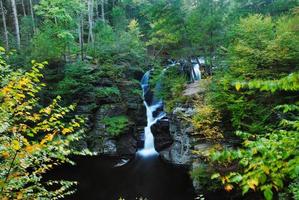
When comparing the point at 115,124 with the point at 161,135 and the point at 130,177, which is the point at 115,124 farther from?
the point at 130,177

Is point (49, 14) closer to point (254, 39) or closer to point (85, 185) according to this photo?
point (85, 185)

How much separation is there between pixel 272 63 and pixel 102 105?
1237cm

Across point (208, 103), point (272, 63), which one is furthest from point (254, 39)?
point (208, 103)

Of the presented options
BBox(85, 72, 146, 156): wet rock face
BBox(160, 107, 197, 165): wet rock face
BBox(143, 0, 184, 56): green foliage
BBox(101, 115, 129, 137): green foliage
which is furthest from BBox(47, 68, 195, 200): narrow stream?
BBox(143, 0, 184, 56): green foliage

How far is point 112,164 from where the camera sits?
64.2ft

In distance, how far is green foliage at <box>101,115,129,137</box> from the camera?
789 inches

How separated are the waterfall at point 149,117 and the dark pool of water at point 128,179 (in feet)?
3.30

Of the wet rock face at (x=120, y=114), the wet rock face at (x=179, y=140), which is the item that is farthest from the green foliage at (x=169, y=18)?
the wet rock face at (x=179, y=140)

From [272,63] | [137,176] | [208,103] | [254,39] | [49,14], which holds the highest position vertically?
[49,14]

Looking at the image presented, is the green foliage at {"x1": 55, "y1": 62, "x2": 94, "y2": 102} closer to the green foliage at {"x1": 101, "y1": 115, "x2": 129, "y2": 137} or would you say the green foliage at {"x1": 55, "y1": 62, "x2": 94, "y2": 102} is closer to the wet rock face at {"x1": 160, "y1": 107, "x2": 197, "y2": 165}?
the green foliage at {"x1": 101, "y1": 115, "x2": 129, "y2": 137}

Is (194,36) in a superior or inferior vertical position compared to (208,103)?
superior

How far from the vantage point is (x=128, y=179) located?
693 inches

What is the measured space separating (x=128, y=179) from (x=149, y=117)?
699 centimetres

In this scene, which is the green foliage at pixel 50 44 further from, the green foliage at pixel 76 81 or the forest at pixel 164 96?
the green foliage at pixel 76 81
